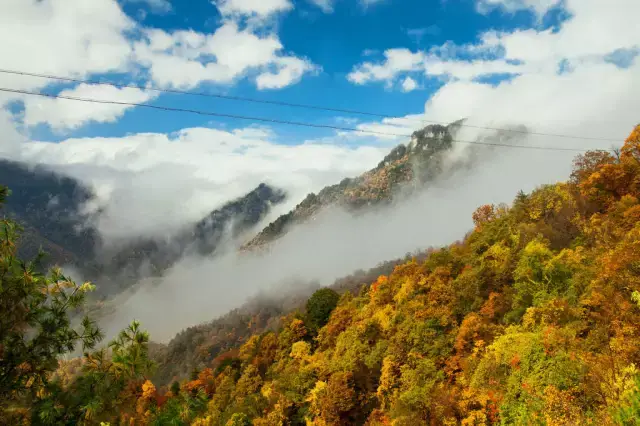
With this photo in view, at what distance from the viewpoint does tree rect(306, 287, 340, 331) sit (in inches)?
2891

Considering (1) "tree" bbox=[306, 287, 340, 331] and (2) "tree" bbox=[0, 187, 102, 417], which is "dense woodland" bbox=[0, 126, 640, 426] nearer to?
(2) "tree" bbox=[0, 187, 102, 417]

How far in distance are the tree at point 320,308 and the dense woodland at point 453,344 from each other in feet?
17.7

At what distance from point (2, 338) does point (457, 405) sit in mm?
25805

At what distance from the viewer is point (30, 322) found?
12.3 meters

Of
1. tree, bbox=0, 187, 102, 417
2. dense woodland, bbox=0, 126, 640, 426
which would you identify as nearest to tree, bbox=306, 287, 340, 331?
dense woodland, bbox=0, 126, 640, 426

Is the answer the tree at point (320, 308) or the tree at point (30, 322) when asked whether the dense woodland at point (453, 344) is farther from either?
the tree at point (320, 308)

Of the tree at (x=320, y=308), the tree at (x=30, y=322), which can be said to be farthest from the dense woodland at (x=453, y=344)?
the tree at (x=320, y=308)

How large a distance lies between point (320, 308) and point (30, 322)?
64.7 m

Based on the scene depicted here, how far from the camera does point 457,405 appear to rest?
2684 centimetres

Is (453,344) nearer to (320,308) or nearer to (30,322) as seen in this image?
(30,322)

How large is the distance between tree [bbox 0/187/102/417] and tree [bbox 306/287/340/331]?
61.3 m

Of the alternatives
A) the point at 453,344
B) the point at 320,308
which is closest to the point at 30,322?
the point at 453,344

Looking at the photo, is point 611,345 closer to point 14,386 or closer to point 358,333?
point 14,386

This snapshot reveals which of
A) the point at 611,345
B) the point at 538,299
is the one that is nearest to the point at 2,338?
the point at 611,345
